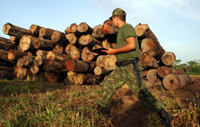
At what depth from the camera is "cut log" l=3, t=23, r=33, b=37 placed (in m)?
7.28

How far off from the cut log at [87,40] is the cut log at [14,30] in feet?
9.45

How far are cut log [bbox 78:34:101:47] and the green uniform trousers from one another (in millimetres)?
4127

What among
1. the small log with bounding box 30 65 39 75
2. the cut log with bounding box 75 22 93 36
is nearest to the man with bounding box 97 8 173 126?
the cut log with bounding box 75 22 93 36

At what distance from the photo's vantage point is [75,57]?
7105mm

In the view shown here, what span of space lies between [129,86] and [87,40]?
4.50 meters

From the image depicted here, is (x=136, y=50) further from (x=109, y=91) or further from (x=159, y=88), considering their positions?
(x=159, y=88)

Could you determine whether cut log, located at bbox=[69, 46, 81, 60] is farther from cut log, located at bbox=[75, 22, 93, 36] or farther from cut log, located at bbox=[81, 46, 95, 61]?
cut log, located at bbox=[75, 22, 93, 36]

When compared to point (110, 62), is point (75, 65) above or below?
below

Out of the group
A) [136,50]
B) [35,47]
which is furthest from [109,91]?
[35,47]

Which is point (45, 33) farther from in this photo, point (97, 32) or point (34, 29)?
point (97, 32)

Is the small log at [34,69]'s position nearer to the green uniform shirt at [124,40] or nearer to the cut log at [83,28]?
the cut log at [83,28]

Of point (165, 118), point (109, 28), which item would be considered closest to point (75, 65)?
point (109, 28)

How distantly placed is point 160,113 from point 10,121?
7.32 feet

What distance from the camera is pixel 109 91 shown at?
2.73 metres
